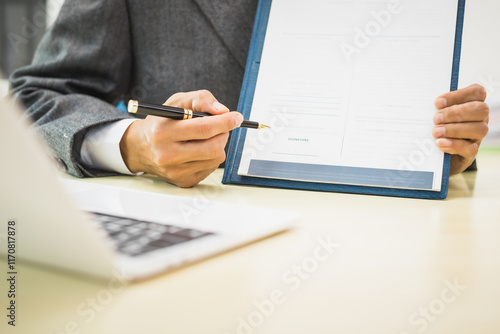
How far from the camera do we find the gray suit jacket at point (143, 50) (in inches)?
38.2

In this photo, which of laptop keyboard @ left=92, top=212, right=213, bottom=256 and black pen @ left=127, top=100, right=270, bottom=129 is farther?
black pen @ left=127, top=100, right=270, bottom=129

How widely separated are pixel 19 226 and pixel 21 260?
5 centimetres

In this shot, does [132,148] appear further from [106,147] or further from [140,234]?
[140,234]

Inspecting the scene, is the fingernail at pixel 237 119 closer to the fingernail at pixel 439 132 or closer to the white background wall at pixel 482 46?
the fingernail at pixel 439 132

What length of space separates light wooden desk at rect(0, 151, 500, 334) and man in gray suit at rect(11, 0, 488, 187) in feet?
0.92

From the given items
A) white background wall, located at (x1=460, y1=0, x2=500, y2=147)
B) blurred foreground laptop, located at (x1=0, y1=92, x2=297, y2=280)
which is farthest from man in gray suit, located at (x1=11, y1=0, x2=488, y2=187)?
white background wall, located at (x1=460, y1=0, x2=500, y2=147)

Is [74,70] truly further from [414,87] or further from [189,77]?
[414,87]

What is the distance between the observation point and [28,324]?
0.79 ft

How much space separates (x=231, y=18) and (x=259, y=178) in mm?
441

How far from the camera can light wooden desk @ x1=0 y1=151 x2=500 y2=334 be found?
0.25 metres

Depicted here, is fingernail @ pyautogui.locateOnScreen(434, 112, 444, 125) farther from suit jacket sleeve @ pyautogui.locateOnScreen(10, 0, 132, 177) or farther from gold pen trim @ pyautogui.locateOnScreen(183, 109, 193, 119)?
suit jacket sleeve @ pyautogui.locateOnScreen(10, 0, 132, 177)

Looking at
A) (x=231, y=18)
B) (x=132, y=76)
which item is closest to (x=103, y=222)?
(x=231, y=18)

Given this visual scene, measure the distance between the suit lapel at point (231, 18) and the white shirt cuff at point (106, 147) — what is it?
36cm

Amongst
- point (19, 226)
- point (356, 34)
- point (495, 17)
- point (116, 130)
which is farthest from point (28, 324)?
point (495, 17)
